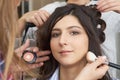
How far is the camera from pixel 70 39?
1.31m

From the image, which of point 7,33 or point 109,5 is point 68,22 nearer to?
point 109,5

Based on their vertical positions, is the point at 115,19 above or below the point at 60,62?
above

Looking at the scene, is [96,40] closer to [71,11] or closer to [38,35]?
[71,11]

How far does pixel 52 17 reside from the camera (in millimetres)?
1426

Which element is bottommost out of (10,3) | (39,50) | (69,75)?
(69,75)

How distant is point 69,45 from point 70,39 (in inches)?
1.2

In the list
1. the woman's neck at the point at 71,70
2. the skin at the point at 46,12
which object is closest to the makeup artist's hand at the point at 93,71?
the woman's neck at the point at 71,70

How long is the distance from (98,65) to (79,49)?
19cm

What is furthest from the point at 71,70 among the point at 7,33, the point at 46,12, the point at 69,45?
the point at 7,33

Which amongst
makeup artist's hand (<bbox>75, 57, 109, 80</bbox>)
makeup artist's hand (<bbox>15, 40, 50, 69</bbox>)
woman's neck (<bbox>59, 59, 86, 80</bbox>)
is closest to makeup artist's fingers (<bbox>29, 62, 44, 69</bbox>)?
makeup artist's hand (<bbox>15, 40, 50, 69</bbox>)

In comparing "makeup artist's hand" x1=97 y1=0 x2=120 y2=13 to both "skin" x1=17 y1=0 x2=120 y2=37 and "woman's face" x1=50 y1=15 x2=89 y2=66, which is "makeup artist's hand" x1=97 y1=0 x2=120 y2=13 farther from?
"woman's face" x1=50 y1=15 x2=89 y2=66

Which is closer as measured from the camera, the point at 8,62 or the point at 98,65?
the point at 8,62

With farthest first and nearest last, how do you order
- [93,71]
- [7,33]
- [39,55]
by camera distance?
[39,55] < [93,71] < [7,33]

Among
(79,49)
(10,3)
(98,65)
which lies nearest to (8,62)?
(10,3)
